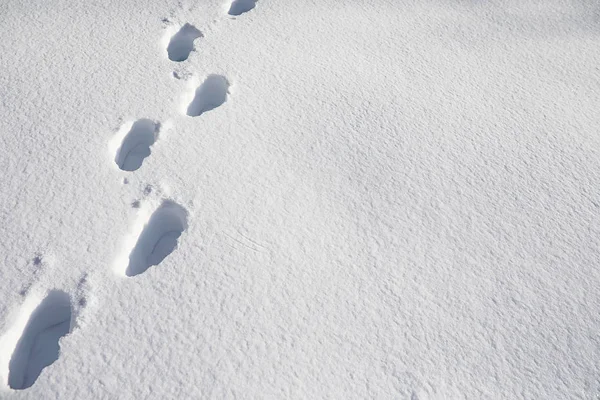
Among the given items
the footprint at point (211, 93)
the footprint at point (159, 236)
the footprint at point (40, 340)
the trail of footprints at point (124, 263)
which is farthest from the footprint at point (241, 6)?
the footprint at point (40, 340)

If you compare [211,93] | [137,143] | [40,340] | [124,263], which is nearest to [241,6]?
[211,93]

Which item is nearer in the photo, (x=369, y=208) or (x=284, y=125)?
(x=369, y=208)

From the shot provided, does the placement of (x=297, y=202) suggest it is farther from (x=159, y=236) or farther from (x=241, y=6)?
(x=241, y=6)

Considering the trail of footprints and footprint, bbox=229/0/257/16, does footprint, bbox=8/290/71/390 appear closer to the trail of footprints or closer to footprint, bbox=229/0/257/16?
the trail of footprints

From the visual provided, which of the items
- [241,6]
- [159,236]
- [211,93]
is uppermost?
[241,6]

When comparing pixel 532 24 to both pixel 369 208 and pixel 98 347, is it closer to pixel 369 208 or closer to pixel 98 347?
pixel 369 208

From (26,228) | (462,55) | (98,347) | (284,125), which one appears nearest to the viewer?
(98,347)

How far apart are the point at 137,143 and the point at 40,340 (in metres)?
0.64

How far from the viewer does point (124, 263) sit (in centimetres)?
134

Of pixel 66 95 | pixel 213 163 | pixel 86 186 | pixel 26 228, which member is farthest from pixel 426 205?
pixel 66 95

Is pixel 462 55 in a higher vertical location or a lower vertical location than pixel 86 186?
higher

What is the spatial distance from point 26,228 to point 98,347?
400 millimetres

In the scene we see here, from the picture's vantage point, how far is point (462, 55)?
6.37ft

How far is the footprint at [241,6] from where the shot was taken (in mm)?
2117
